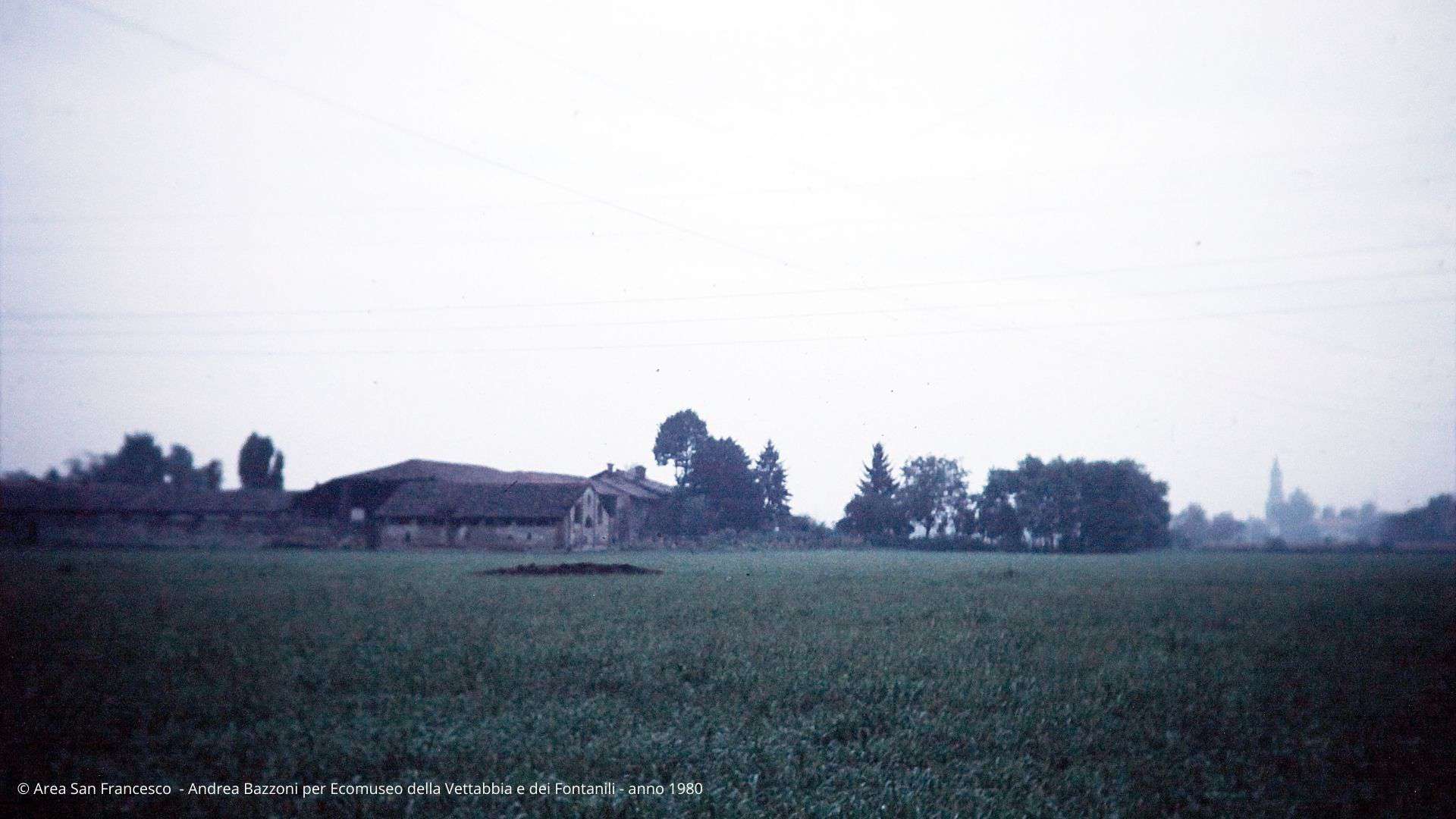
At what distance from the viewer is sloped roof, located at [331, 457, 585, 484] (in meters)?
11.0

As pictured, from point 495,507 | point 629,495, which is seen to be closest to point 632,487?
point 629,495

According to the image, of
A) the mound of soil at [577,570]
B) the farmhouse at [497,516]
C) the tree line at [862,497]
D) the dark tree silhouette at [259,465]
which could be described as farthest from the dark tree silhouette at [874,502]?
the dark tree silhouette at [259,465]

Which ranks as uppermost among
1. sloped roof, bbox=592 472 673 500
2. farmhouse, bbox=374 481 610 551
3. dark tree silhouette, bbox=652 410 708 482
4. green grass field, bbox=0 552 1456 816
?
dark tree silhouette, bbox=652 410 708 482

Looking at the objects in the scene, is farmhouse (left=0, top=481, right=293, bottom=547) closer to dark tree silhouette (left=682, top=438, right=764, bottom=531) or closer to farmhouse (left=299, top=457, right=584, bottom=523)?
farmhouse (left=299, top=457, right=584, bottom=523)

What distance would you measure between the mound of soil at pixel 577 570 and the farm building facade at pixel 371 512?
10.7ft

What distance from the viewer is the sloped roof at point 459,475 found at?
433 inches

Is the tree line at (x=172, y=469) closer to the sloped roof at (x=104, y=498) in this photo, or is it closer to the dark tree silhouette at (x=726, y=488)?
the sloped roof at (x=104, y=498)

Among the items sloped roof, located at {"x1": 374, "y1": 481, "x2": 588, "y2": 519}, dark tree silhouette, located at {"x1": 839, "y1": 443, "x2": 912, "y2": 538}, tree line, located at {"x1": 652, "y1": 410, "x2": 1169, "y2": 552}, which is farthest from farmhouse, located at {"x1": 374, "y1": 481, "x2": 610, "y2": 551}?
dark tree silhouette, located at {"x1": 839, "y1": 443, "x2": 912, "y2": 538}

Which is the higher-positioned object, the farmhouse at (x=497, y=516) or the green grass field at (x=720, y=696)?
the farmhouse at (x=497, y=516)

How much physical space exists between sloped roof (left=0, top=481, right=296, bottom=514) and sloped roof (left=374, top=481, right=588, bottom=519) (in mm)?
3106

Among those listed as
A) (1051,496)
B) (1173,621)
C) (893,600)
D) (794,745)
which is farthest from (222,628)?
(1173,621)

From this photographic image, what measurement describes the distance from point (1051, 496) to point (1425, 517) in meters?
14.9

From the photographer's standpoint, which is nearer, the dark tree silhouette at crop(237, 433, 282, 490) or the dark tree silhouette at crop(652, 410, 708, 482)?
the dark tree silhouette at crop(237, 433, 282, 490)

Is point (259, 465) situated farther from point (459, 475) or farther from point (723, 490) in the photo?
point (723, 490)
